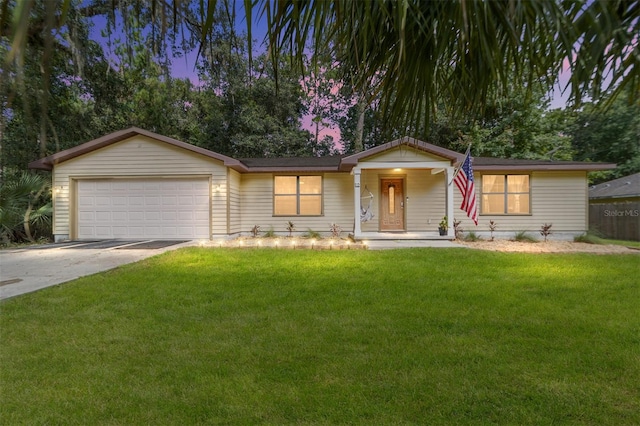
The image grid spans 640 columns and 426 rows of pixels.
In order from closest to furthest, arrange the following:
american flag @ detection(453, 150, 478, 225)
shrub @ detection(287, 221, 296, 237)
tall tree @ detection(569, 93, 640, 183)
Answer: american flag @ detection(453, 150, 478, 225), shrub @ detection(287, 221, 296, 237), tall tree @ detection(569, 93, 640, 183)

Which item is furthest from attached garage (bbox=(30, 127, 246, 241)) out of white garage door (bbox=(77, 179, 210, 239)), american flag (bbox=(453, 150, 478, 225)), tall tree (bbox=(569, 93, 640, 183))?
tall tree (bbox=(569, 93, 640, 183))

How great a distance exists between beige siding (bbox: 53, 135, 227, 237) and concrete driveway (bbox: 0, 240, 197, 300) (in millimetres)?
2667

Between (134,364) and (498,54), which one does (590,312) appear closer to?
(498,54)

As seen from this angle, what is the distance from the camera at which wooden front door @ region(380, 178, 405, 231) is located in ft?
41.4

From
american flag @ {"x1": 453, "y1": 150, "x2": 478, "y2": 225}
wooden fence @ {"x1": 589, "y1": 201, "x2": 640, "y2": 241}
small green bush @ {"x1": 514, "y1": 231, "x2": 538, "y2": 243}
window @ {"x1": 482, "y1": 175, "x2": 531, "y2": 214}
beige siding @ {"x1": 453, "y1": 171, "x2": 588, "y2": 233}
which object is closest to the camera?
american flag @ {"x1": 453, "y1": 150, "x2": 478, "y2": 225}

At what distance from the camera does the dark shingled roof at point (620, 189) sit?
45.2ft

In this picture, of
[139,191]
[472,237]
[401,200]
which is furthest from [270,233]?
[472,237]

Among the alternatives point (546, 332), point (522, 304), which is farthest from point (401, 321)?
point (522, 304)

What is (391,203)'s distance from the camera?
41.6 feet

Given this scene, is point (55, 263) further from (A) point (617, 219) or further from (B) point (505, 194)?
(A) point (617, 219)

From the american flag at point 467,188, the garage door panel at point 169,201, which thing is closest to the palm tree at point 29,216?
the garage door panel at point 169,201

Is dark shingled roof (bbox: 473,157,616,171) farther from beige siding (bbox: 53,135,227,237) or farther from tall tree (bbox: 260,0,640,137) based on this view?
tall tree (bbox: 260,0,640,137)

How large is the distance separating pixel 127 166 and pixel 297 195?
18.6 ft

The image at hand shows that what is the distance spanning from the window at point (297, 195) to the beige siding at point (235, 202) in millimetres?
1270
